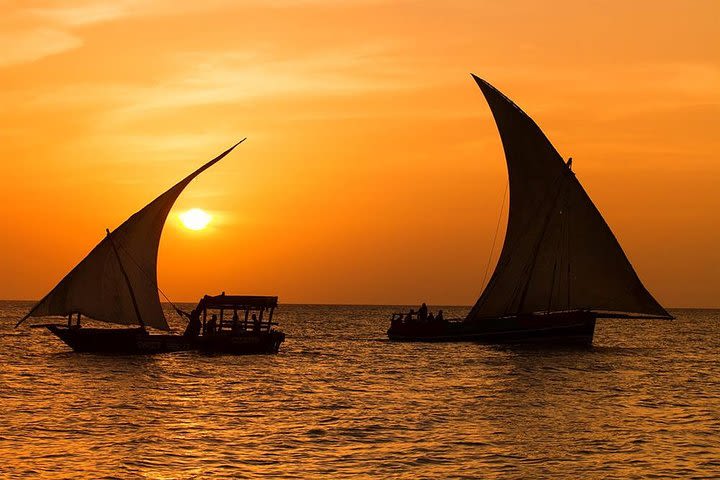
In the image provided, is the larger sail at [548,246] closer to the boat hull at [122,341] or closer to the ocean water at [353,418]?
the ocean water at [353,418]

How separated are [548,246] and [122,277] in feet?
83.6

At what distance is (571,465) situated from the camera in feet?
82.6

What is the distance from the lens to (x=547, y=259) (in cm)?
6297

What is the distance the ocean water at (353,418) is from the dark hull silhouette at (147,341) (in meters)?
0.73

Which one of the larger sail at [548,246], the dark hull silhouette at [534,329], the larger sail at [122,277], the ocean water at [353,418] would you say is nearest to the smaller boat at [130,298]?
the larger sail at [122,277]

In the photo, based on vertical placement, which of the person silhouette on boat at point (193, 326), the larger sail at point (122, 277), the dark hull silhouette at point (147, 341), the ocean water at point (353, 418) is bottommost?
the ocean water at point (353, 418)

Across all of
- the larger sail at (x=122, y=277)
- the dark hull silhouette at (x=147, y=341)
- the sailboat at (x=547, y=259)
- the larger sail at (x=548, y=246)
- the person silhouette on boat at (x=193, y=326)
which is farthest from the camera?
the sailboat at (x=547, y=259)

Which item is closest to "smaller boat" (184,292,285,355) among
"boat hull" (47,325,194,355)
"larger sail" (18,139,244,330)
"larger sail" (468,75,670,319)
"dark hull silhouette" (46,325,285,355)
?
"dark hull silhouette" (46,325,285,355)

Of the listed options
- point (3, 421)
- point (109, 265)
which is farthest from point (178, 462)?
point (109, 265)

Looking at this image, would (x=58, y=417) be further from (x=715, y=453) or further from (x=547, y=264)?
(x=547, y=264)

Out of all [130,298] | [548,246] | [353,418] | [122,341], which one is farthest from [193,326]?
[353,418]

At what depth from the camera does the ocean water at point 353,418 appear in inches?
974

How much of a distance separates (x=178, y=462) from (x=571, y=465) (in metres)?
9.23

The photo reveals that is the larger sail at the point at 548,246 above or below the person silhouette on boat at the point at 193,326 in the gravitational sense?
above
